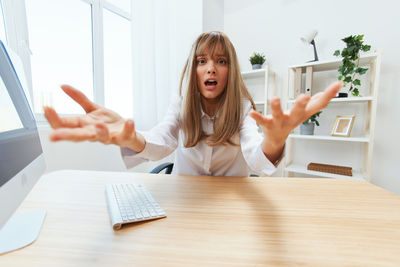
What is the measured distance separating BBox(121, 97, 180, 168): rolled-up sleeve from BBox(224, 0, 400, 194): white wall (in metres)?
1.47

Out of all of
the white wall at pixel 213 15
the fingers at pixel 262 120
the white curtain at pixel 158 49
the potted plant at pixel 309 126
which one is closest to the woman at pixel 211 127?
the fingers at pixel 262 120

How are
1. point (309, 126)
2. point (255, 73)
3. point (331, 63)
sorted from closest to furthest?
point (331, 63)
point (309, 126)
point (255, 73)

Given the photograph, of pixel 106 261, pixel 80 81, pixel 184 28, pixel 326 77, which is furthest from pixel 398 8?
pixel 80 81

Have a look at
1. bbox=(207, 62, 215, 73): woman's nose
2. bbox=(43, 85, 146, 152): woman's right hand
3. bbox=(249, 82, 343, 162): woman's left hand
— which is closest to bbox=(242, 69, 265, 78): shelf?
bbox=(207, 62, 215, 73): woman's nose

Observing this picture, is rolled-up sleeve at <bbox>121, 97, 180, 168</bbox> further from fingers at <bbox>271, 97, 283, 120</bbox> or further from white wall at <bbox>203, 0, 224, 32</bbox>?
A: white wall at <bbox>203, 0, 224, 32</bbox>

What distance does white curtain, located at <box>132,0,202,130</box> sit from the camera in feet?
5.53

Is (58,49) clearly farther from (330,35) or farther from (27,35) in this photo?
(330,35)

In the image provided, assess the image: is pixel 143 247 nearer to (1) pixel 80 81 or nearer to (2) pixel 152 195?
(2) pixel 152 195

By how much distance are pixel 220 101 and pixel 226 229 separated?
599 millimetres

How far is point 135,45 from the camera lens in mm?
1671

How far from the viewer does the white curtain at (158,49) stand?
1.68 meters

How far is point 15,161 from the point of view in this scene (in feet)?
1.16

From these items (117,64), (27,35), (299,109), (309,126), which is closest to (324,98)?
(299,109)

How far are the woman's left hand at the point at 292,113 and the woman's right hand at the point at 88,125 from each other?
241 mm
